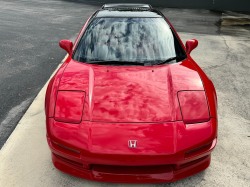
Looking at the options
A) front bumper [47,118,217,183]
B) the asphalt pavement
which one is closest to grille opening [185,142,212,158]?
front bumper [47,118,217,183]

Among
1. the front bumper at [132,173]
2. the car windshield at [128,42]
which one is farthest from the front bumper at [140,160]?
the car windshield at [128,42]

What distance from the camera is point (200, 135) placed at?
2.16m

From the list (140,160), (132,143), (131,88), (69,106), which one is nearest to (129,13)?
(131,88)

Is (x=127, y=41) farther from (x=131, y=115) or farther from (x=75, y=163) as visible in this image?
(x=75, y=163)

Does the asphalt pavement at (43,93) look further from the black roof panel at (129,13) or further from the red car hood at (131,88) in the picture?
the black roof panel at (129,13)

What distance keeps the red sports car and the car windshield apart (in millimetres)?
14

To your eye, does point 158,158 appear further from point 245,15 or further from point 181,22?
point 245,15

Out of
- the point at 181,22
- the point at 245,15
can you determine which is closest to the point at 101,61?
the point at 181,22

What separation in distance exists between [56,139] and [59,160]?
26cm

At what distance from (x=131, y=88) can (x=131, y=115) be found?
0.35 meters

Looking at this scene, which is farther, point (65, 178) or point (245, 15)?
point (245, 15)

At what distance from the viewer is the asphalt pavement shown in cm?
252

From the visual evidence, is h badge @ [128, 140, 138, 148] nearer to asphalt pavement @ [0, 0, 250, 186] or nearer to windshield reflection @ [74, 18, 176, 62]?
asphalt pavement @ [0, 0, 250, 186]

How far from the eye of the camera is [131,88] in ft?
8.16
